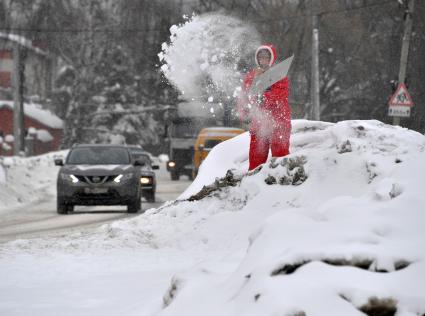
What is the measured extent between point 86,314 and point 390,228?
88.8 inches

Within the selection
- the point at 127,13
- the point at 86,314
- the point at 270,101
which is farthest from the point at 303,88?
the point at 86,314

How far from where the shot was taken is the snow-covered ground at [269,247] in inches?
216

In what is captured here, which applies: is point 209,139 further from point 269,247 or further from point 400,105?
point 269,247

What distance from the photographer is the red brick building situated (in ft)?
251

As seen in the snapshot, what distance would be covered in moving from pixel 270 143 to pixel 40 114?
7007 cm

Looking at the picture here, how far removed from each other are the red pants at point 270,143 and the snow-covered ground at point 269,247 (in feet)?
0.85

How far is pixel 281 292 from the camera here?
542 centimetres

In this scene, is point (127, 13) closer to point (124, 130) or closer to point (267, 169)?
point (124, 130)

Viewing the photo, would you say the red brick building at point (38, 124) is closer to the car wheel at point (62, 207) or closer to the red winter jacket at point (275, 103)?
the car wheel at point (62, 207)

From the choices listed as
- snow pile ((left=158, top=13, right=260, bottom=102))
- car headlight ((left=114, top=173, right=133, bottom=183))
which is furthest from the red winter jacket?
car headlight ((left=114, top=173, right=133, bottom=183))

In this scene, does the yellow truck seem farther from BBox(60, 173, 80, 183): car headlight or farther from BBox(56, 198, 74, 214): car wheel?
BBox(60, 173, 80, 183): car headlight

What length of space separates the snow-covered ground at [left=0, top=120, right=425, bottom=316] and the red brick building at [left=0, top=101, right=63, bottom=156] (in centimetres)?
6461

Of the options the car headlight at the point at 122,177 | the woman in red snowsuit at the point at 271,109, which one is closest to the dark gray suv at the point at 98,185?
the car headlight at the point at 122,177

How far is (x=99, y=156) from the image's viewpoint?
19.6m
